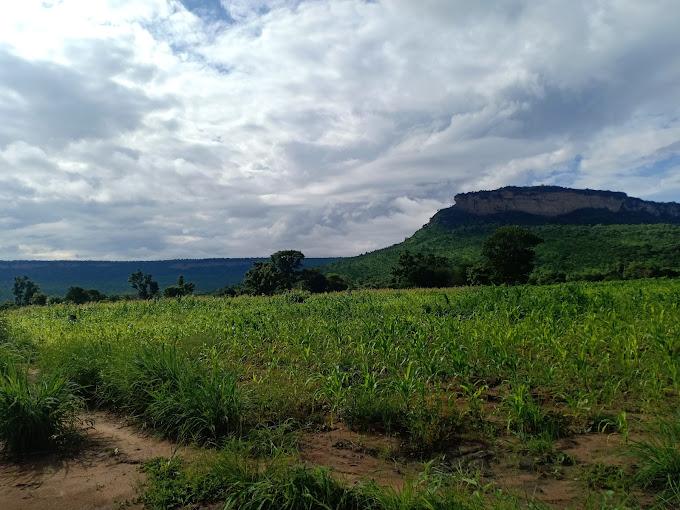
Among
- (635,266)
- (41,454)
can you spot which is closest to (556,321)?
(41,454)

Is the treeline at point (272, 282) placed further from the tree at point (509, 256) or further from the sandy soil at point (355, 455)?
the sandy soil at point (355, 455)

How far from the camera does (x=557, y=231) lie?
77.7m

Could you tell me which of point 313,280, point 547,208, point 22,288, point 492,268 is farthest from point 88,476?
point 547,208

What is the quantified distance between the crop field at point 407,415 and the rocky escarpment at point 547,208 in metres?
98.3

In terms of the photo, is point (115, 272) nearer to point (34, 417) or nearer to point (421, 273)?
point (421, 273)

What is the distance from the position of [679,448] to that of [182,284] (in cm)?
5636

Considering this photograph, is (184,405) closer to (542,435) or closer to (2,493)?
(2,493)

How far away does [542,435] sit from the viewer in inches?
173

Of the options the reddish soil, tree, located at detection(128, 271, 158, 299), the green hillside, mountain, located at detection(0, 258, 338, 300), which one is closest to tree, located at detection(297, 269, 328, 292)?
the green hillside

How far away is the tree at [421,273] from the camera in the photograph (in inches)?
1975

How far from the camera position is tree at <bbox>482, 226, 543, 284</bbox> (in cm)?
4812

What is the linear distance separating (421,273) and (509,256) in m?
9.32

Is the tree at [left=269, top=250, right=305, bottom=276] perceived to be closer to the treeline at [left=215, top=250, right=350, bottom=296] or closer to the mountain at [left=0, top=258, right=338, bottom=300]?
the treeline at [left=215, top=250, right=350, bottom=296]

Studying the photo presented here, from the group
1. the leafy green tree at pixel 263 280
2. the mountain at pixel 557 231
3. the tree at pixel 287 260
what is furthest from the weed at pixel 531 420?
the tree at pixel 287 260
